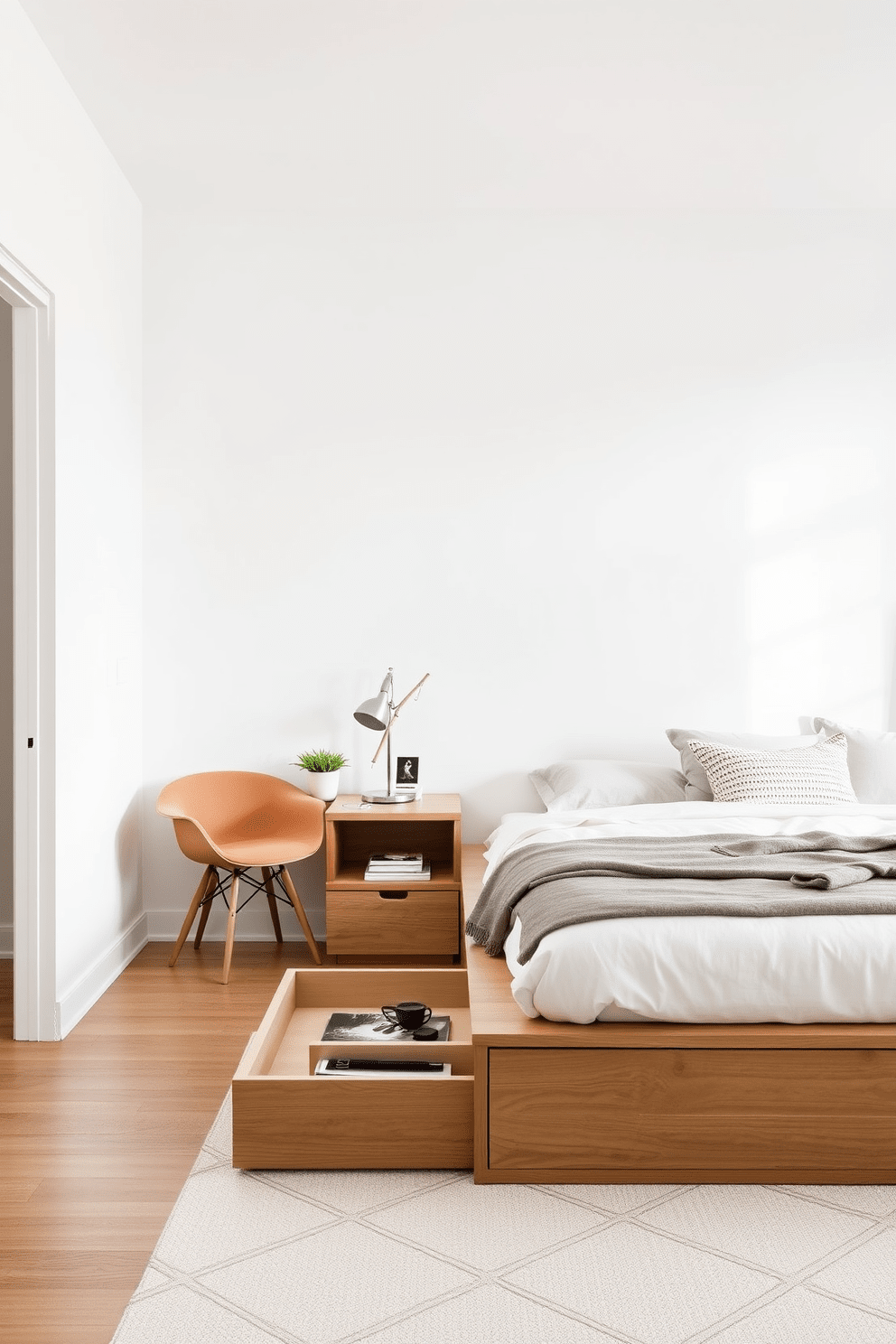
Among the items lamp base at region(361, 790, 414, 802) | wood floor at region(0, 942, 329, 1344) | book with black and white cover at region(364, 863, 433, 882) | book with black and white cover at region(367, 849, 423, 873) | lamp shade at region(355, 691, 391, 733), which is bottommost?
wood floor at region(0, 942, 329, 1344)

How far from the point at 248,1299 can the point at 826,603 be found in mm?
3284

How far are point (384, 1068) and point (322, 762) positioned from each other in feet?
5.73

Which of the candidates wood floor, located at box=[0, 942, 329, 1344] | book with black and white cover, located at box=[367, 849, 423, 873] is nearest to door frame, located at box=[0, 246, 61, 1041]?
wood floor, located at box=[0, 942, 329, 1344]

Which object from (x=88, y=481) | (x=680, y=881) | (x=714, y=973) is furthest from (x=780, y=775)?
(x=88, y=481)

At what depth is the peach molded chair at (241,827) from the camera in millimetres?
3627

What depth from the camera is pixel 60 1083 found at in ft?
8.79

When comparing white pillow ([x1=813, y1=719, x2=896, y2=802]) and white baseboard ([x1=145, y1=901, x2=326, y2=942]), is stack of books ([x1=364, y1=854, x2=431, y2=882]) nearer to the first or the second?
white baseboard ([x1=145, y1=901, x2=326, y2=942])

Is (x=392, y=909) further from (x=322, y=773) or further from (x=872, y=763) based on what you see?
(x=872, y=763)

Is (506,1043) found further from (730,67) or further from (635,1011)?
(730,67)

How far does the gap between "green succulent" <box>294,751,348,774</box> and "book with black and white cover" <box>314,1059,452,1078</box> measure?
1.70 meters

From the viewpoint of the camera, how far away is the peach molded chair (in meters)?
3.63

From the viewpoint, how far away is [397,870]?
3.74 meters

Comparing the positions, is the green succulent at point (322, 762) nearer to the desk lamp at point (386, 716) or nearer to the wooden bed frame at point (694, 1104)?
the desk lamp at point (386, 716)

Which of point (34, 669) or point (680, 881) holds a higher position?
point (34, 669)
